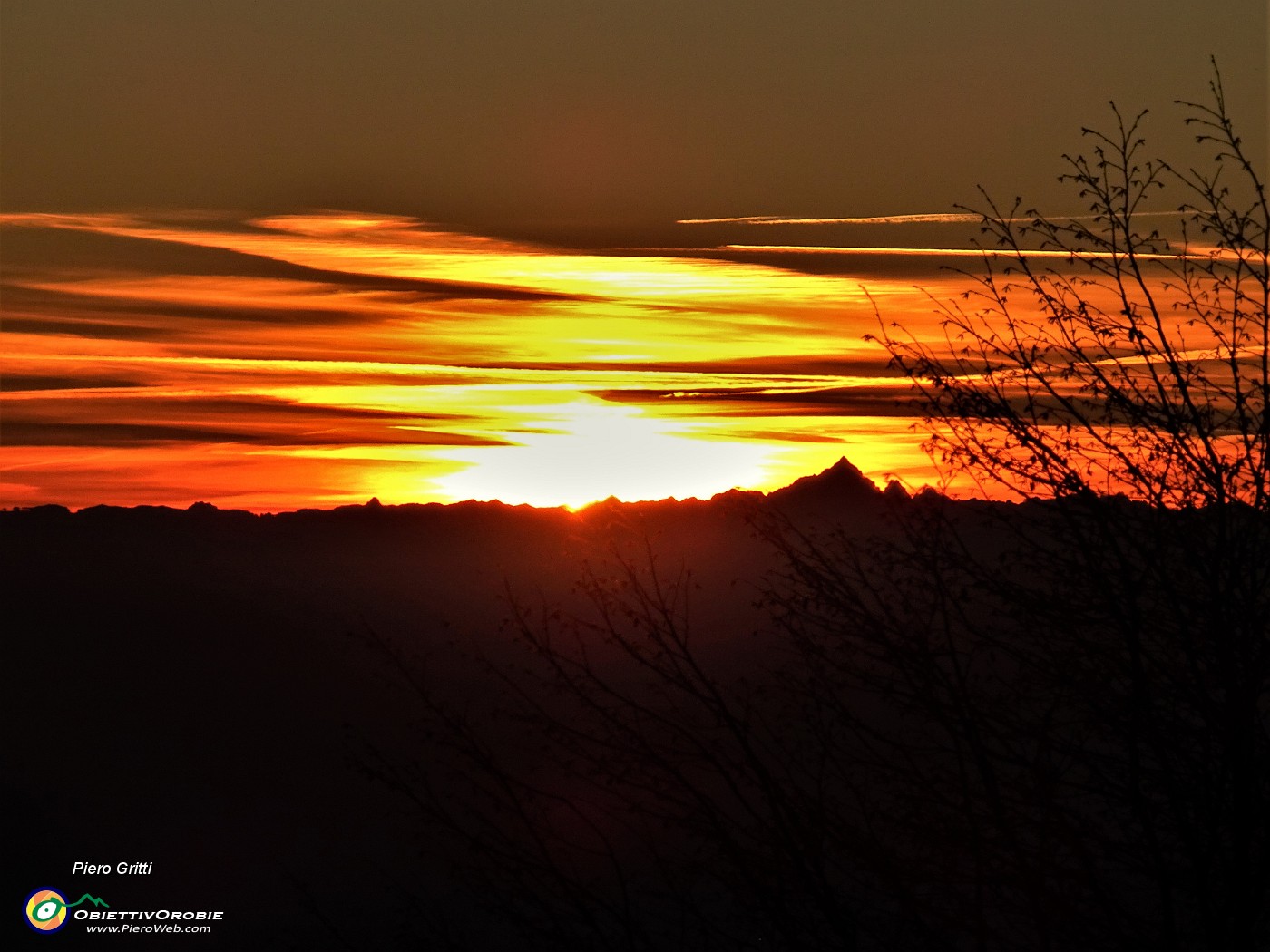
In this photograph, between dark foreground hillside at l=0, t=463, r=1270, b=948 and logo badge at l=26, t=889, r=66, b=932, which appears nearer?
dark foreground hillside at l=0, t=463, r=1270, b=948

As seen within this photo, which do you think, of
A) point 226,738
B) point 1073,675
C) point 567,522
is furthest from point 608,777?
point 226,738

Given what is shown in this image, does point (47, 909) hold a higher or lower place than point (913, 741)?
higher

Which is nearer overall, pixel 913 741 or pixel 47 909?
pixel 913 741

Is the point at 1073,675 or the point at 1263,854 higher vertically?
the point at 1073,675

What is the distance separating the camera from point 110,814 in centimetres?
3547

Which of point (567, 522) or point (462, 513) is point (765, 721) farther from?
point (462, 513)

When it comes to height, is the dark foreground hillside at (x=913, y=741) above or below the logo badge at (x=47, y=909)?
below

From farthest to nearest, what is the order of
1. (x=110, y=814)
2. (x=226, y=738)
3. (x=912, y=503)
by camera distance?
(x=226, y=738), (x=110, y=814), (x=912, y=503)

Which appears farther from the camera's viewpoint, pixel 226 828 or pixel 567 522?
pixel 226 828

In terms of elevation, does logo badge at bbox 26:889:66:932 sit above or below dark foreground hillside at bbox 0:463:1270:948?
above

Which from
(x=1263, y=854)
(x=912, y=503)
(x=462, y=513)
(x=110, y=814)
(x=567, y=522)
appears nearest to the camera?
(x=1263, y=854)

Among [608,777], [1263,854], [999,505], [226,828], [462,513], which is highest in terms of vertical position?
[462,513]

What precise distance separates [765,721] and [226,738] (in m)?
40.4

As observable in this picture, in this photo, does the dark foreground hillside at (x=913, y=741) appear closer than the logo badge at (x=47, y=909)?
Yes
